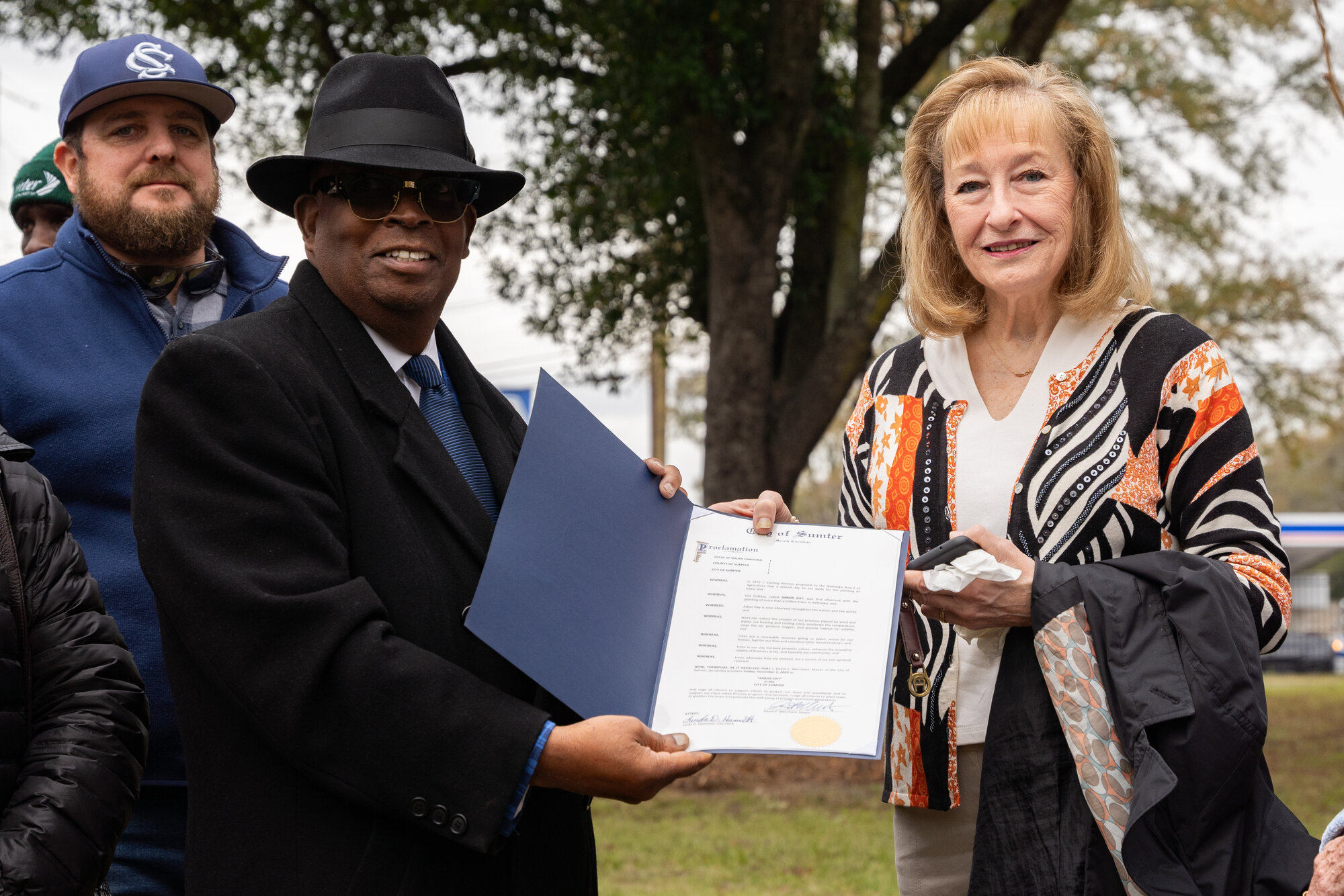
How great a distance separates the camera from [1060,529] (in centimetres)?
254

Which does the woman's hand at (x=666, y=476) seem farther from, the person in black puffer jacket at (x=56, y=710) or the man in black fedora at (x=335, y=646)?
the person in black puffer jacket at (x=56, y=710)

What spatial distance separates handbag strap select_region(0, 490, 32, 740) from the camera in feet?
6.79

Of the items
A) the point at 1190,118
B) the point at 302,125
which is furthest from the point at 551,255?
the point at 1190,118

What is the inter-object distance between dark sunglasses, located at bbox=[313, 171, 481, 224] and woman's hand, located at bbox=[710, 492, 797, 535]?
829 mm

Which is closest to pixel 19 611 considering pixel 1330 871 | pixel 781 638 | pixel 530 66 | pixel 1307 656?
pixel 781 638

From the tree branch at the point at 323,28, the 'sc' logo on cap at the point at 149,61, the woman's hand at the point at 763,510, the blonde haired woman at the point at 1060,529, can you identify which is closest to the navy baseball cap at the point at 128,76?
the 'sc' logo on cap at the point at 149,61

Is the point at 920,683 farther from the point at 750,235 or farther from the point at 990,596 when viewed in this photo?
the point at 750,235

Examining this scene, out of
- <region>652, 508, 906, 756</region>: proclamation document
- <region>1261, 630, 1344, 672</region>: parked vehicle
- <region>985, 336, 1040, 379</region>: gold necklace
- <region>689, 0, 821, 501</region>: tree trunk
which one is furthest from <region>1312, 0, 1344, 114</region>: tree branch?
<region>1261, 630, 1344, 672</region>: parked vehicle

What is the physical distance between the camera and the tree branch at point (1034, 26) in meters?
9.52

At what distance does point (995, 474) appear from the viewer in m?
2.66

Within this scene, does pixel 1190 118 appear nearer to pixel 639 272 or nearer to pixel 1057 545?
pixel 639 272

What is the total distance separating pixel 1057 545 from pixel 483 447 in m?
1.18

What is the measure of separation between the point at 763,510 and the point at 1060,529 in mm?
598

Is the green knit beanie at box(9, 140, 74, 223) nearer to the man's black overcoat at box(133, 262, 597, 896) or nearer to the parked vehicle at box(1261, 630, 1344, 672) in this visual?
the man's black overcoat at box(133, 262, 597, 896)
